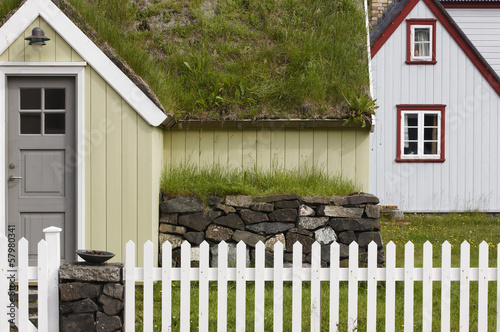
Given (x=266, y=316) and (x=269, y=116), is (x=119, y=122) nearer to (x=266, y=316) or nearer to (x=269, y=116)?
(x=269, y=116)

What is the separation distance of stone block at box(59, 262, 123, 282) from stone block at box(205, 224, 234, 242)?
2998 millimetres

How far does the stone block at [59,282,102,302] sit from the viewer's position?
4914 mm

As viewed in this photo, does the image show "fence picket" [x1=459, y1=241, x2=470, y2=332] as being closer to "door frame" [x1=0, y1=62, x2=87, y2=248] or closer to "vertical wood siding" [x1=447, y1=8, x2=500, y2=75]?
"door frame" [x1=0, y1=62, x2=87, y2=248]

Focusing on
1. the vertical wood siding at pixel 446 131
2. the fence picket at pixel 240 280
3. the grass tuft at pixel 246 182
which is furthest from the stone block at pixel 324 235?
the vertical wood siding at pixel 446 131

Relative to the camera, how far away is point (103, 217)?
7.33m

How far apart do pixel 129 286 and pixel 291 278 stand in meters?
1.36

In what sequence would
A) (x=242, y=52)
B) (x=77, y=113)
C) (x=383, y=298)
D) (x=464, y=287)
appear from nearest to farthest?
(x=464, y=287) < (x=383, y=298) < (x=77, y=113) < (x=242, y=52)

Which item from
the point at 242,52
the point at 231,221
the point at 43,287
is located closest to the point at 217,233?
the point at 231,221

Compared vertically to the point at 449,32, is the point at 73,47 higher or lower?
lower

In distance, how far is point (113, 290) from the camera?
195 inches

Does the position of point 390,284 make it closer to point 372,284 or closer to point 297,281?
point 372,284

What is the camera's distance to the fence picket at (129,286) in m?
4.90

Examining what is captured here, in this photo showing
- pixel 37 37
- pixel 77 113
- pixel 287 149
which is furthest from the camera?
pixel 287 149

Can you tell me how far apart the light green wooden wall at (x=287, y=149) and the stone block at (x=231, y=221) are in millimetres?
931
